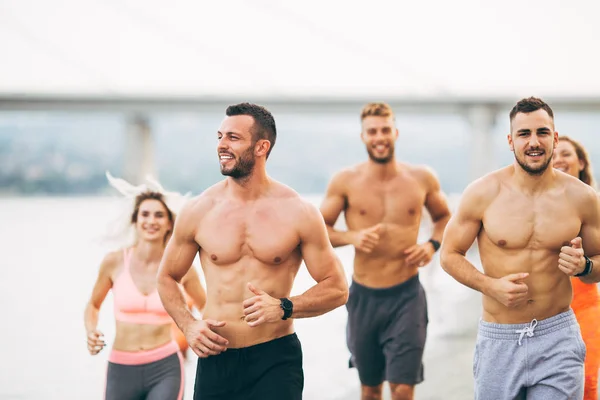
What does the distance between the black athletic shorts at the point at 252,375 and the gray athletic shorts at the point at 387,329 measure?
160cm

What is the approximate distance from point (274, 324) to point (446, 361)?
13.4ft

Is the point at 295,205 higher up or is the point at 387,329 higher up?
the point at 295,205

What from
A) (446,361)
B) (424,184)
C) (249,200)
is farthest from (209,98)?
(249,200)

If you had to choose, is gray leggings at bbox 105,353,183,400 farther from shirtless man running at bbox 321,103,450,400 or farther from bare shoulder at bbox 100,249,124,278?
shirtless man running at bbox 321,103,450,400

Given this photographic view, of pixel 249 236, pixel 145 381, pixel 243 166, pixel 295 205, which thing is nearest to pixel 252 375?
pixel 249 236

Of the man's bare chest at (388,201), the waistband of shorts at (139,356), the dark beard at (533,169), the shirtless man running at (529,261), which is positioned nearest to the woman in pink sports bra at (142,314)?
the waistband of shorts at (139,356)

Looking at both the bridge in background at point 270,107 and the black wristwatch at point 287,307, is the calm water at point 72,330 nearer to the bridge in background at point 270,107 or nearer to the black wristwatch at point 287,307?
the black wristwatch at point 287,307

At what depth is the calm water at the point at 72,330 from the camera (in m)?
6.34

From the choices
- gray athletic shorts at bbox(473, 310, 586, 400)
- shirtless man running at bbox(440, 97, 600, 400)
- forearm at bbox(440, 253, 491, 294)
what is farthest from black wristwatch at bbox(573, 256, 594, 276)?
forearm at bbox(440, 253, 491, 294)

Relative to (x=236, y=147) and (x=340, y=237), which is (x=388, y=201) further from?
(x=236, y=147)

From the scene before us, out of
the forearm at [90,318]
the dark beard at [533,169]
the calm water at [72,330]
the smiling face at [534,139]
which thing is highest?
the smiling face at [534,139]

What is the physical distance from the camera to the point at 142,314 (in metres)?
4.13

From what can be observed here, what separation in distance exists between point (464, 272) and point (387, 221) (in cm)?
159

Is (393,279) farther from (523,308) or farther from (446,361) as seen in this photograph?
(446,361)
